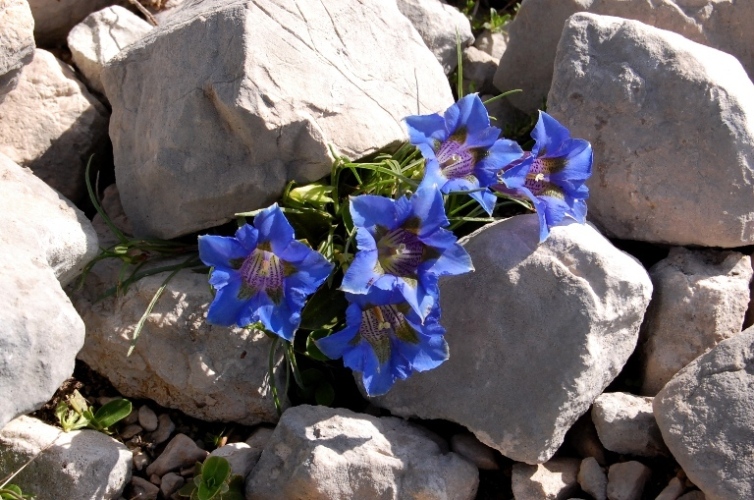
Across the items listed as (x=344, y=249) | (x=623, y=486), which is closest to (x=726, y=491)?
(x=623, y=486)

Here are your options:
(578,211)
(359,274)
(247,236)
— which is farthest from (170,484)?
(578,211)

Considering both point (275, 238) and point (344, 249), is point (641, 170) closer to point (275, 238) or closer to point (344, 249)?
point (344, 249)

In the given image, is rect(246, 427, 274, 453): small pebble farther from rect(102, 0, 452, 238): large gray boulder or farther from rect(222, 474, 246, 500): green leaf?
rect(102, 0, 452, 238): large gray boulder

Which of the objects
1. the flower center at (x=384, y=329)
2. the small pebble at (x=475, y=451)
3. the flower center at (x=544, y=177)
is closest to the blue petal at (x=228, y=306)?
the flower center at (x=384, y=329)

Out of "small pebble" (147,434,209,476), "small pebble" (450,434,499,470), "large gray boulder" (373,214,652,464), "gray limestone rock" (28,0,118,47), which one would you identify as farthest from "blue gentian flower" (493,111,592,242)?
"gray limestone rock" (28,0,118,47)

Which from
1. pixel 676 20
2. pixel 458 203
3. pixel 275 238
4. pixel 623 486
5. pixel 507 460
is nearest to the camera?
pixel 275 238

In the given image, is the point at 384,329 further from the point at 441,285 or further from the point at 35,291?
the point at 35,291
